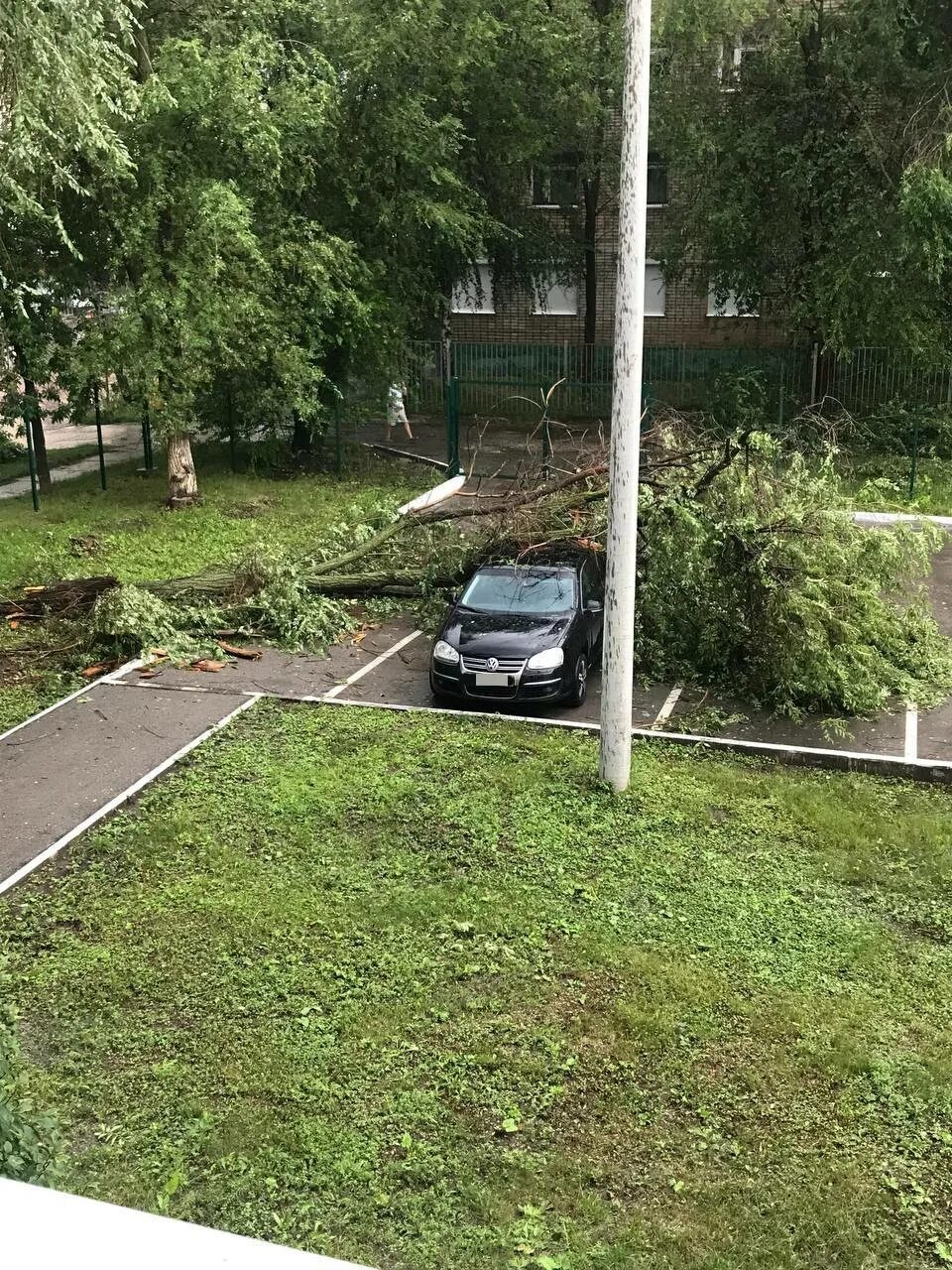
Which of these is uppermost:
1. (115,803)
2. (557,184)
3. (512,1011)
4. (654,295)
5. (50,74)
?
(557,184)

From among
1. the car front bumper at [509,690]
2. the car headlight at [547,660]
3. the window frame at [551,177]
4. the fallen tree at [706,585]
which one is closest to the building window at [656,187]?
the window frame at [551,177]

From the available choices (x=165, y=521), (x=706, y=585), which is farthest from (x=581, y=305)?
(x=706, y=585)

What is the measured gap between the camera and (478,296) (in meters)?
31.3

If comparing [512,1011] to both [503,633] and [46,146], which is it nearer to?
[503,633]

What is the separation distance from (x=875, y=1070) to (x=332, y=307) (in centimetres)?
1736

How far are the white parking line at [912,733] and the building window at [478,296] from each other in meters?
21.9

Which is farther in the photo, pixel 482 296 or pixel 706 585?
pixel 482 296

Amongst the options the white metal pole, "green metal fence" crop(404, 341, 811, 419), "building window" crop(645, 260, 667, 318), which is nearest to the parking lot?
the white metal pole

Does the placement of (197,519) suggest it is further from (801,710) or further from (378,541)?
(801,710)

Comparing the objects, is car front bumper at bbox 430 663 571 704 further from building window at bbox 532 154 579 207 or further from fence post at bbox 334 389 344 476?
building window at bbox 532 154 579 207

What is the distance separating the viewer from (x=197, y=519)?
18859 millimetres

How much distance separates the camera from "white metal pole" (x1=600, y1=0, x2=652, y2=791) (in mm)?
7926

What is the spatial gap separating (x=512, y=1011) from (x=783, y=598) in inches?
214

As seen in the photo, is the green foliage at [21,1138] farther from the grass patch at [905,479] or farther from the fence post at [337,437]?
the fence post at [337,437]
